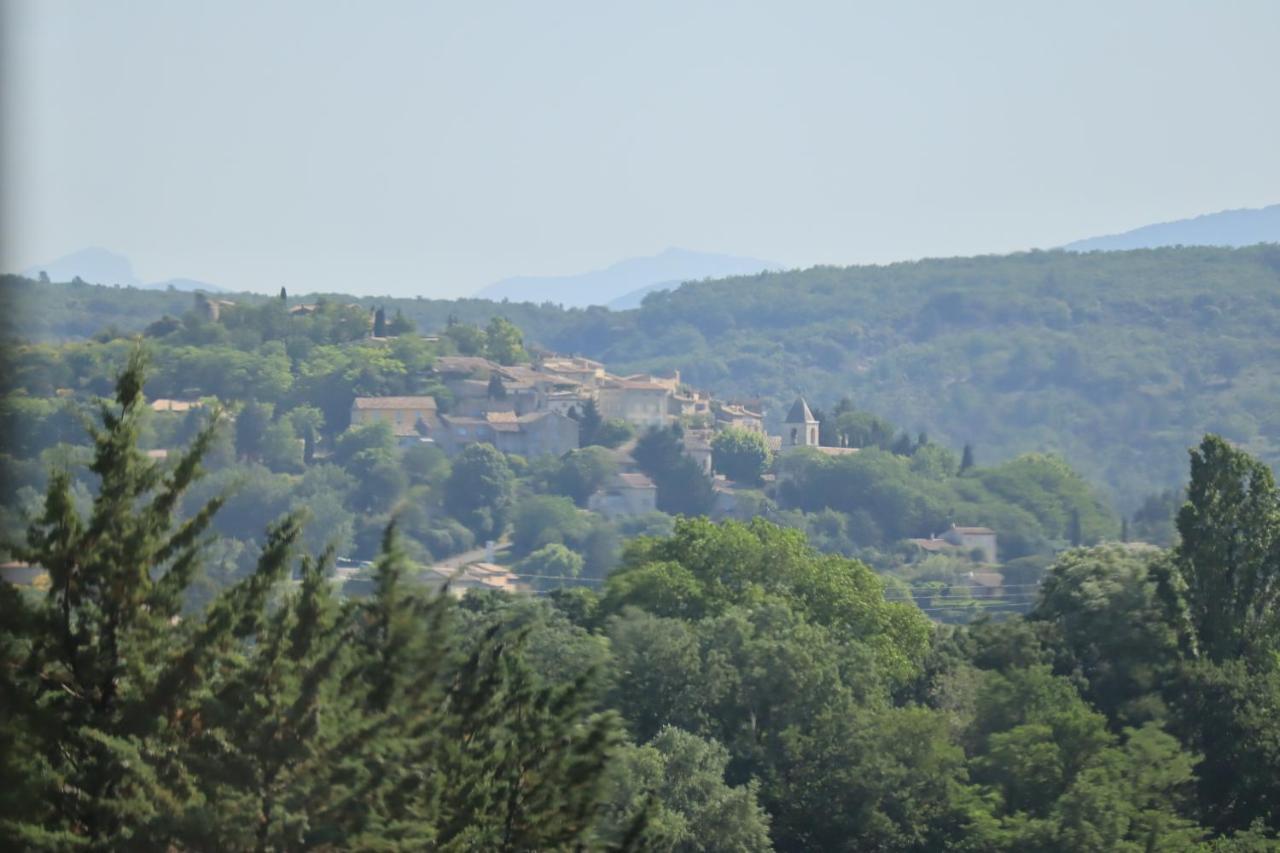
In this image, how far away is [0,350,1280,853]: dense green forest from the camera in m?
13.0

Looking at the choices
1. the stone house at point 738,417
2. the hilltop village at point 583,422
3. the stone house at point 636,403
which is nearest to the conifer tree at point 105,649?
the hilltop village at point 583,422

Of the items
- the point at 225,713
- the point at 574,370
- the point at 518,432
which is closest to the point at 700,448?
the point at 518,432

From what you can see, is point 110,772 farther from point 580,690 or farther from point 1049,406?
point 1049,406

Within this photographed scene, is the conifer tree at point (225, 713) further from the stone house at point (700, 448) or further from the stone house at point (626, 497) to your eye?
the stone house at point (700, 448)

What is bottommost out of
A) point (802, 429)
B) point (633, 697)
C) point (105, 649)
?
point (802, 429)

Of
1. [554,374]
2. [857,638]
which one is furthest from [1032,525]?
[857,638]

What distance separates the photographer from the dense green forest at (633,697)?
510 inches

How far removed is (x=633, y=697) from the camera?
3231 cm

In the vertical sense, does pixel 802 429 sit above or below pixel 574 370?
below

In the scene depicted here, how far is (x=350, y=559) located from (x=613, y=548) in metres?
11.0

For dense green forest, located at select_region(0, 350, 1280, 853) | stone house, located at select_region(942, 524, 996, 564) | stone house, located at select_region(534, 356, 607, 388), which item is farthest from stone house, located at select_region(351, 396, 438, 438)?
dense green forest, located at select_region(0, 350, 1280, 853)

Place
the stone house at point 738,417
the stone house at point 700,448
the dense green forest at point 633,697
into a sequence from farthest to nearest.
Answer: the stone house at point 738,417, the stone house at point 700,448, the dense green forest at point 633,697

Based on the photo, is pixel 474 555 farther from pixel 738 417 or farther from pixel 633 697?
pixel 633 697

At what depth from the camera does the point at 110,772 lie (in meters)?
12.7
